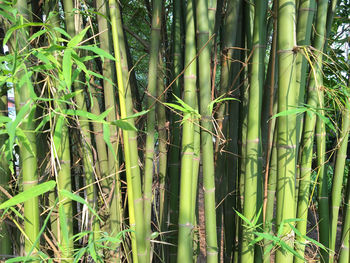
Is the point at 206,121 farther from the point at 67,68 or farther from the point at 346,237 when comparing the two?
the point at 346,237

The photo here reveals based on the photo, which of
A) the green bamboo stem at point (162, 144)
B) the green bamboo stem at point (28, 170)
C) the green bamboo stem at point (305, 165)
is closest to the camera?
the green bamboo stem at point (28, 170)

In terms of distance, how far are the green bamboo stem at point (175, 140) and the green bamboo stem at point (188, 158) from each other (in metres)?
0.14

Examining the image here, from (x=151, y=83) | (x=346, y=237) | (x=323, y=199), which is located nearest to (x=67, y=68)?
(x=151, y=83)

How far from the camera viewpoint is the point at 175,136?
3.62 ft

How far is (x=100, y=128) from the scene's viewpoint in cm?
92

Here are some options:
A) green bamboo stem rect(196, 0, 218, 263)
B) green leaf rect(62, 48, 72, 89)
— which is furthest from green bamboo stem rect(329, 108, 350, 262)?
green leaf rect(62, 48, 72, 89)

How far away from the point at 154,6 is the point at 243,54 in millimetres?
350

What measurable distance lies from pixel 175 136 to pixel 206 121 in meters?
0.25

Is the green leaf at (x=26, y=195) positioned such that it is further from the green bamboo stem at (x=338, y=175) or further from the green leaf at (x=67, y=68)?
the green bamboo stem at (x=338, y=175)

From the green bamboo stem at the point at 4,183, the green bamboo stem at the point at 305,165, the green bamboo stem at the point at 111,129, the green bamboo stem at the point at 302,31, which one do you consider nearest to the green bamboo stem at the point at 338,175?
the green bamboo stem at the point at 305,165

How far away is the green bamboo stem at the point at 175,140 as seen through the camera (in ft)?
3.37

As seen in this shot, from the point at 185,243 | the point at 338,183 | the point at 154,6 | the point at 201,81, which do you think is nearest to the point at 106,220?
the point at 185,243

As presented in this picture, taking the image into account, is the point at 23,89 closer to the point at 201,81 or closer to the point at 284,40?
the point at 201,81

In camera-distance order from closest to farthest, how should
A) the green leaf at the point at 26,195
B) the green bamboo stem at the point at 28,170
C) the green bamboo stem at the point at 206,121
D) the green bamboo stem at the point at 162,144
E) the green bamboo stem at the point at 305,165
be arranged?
the green leaf at the point at 26,195
the green bamboo stem at the point at 28,170
the green bamboo stem at the point at 206,121
the green bamboo stem at the point at 305,165
the green bamboo stem at the point at 162,144
